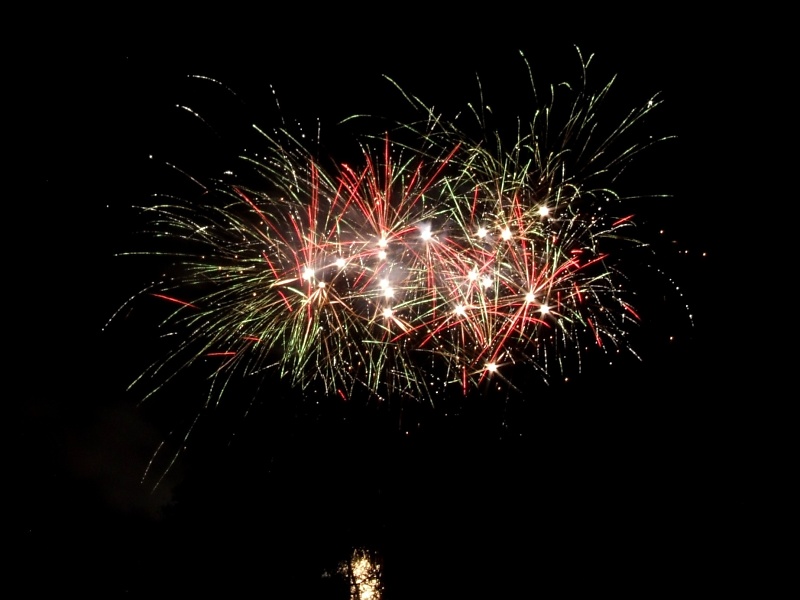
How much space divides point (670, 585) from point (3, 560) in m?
8.16

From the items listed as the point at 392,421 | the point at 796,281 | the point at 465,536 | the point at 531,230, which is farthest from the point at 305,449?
the point at 796,281

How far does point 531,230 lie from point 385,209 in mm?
1337

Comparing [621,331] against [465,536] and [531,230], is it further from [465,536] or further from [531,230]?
[465,536]

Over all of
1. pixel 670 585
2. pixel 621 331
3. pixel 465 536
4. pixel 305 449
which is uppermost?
pixel 305 449

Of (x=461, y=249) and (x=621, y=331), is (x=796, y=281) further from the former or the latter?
(x=461, y=249)

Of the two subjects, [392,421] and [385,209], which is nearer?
[385,209]

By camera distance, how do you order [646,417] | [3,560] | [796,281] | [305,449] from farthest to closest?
[305,449] < [3,560] < [646,417] < [796,281]

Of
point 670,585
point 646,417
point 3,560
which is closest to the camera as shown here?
point 670,585

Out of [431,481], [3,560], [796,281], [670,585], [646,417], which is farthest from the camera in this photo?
[3,560]

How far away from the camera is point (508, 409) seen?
6.38 meters

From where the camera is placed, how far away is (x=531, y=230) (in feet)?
16.9

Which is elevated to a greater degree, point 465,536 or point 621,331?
point 621,331

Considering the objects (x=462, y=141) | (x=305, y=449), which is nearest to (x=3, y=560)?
(x=305, y=449)

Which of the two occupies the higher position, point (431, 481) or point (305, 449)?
point (305, 449)
